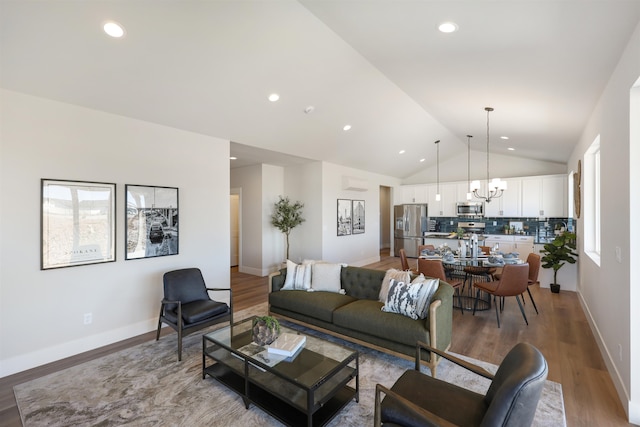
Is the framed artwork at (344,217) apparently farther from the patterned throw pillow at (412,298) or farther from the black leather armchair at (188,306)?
the patterned throw pillow at (412,298)

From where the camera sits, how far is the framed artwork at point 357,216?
25.6 feet

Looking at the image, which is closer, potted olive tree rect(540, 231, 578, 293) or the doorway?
potted olive tree rect(540, 231, 578, 293)

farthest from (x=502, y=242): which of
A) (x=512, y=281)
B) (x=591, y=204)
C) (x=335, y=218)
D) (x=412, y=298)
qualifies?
(x=412, y=298)

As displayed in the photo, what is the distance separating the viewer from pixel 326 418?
7.04 feet

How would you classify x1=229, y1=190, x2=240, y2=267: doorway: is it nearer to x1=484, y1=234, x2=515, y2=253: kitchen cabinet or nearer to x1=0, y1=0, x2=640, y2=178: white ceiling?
x1=0, y1=0, x2=640, y2=178: white ceiling

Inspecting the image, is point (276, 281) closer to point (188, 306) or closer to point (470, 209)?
point (188, 306)

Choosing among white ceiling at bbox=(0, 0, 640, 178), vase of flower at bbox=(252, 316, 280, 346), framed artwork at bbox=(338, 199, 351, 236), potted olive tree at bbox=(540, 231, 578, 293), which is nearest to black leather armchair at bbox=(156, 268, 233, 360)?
vase of flower at bbox=(252, 316, 280, 346)

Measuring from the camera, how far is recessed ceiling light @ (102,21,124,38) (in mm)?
2508

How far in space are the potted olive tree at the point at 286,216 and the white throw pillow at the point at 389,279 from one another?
3480 mm

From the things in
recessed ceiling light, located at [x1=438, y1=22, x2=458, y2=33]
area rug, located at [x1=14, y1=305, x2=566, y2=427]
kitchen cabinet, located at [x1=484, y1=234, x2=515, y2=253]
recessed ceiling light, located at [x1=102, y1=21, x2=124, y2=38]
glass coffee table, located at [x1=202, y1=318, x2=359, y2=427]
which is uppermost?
recessed ceiling light, located at [x1=102, y1=21, x2=124, y2=38]

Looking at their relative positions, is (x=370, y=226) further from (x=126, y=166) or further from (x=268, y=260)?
(x=126, y=166)

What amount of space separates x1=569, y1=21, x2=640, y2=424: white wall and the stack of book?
2459mm

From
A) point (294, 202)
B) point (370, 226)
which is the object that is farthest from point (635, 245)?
point (370, 226)

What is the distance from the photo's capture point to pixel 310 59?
11.7 ft
